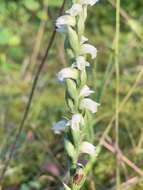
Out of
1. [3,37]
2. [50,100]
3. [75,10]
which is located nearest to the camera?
[75,10]

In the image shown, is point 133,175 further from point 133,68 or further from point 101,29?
point 101,29

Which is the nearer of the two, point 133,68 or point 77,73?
point 77,73

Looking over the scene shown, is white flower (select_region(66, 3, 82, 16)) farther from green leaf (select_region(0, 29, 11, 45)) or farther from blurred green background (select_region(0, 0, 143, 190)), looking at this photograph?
green leaf (select_region(0, 29, 11, 45))

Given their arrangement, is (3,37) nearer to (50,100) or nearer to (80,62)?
(50,100)

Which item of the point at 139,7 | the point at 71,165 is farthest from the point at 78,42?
the point at 139,7

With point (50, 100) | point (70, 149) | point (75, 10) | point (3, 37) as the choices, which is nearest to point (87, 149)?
point (70, 149)
